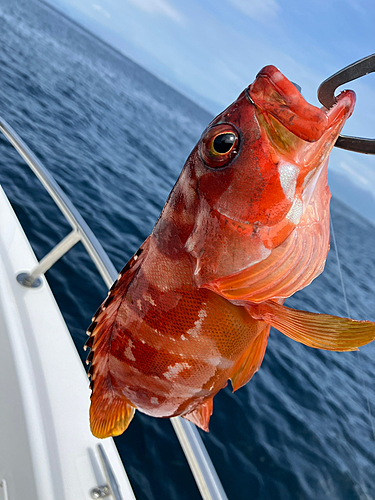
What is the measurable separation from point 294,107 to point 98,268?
2128 millimetres

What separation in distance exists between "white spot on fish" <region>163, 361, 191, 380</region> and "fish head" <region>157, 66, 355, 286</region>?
1.09 ft

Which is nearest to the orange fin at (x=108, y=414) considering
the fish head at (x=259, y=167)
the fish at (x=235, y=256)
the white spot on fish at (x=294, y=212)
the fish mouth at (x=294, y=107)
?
the fish at (x=235, y=256)

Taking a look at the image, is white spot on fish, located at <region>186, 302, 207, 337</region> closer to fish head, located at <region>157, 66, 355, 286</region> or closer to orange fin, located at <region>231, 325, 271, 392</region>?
fish head, located at <region>157, 66, 355, 286</region>

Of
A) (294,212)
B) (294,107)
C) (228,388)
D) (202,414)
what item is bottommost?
(228,388)

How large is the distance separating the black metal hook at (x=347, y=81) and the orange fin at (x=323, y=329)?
442mm

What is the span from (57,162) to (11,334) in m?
11.5

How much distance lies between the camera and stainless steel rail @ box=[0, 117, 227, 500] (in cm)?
195

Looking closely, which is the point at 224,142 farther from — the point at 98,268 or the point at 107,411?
the point at 98,268

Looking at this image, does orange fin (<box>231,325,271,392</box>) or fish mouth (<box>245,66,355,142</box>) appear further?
orange fin (<box>231,325,271,392</box>)

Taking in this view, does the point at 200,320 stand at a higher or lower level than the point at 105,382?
higher

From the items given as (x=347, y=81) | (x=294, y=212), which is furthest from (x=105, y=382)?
(x=347, y=81)

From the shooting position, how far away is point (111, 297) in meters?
1.41

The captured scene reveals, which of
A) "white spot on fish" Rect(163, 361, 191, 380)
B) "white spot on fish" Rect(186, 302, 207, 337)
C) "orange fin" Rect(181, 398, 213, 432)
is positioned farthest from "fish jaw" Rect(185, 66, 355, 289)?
"orange fin" Rect(181, 398, 213, 432)

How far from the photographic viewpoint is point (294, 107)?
98cm
